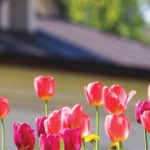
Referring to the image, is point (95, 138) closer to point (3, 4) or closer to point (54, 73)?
point (54, 73)

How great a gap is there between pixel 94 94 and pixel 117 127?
0.14 m

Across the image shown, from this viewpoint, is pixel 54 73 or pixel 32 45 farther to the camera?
pixel 32 45

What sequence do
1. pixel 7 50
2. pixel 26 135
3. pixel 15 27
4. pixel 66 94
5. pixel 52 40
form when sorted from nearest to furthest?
1. pixel 26 135
2. pixel 7 50
3. pixel 66 94
4. pixel 52 40
5. pixel 15 27

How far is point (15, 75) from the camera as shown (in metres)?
5.71

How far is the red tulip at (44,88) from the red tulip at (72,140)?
203mm

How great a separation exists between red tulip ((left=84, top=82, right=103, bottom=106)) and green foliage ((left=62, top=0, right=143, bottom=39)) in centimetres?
1706

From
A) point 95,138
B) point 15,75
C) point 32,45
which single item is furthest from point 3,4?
point 95,138

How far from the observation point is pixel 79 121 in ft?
3.55

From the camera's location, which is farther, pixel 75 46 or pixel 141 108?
pixel 75 46

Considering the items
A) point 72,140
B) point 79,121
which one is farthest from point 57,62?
point 72,140

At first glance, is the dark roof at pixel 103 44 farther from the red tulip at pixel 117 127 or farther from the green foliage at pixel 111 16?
the green foliage at pixel 111 16

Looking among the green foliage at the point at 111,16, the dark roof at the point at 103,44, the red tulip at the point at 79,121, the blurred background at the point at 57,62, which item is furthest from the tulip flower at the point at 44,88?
the green foliage at the point at 111,16

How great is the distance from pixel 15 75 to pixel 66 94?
489 millimetres

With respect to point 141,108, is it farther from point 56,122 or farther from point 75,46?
point 75,46
